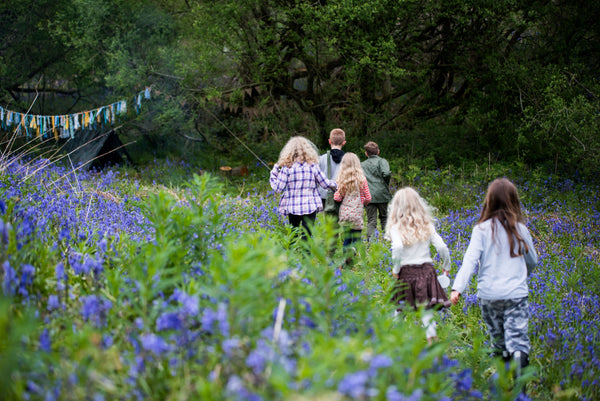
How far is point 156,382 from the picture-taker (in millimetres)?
2318

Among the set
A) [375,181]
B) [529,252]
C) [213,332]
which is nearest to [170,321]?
[213,332]

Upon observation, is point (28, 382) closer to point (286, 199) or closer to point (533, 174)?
point (286, 199)

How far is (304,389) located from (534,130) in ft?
37.8

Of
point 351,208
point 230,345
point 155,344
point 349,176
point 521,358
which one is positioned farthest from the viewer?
point 351,208

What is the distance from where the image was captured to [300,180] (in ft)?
21.0

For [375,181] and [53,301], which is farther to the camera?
[375,181]

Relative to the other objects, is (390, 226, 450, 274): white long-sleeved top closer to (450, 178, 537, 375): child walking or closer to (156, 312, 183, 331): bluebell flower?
(450, 178, 537, 375): child walking

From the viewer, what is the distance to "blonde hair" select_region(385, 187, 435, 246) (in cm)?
457

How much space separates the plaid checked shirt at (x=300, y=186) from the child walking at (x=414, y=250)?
1.82 meters

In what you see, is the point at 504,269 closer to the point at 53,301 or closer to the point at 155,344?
the point at 155,344

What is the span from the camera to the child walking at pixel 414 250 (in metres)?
4.50

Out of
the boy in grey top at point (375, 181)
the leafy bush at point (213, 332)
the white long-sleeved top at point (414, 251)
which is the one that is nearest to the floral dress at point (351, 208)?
the boy in grey top at point (375, 181)

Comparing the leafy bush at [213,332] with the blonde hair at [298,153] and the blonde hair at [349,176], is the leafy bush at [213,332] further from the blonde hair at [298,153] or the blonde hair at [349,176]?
the blonde hair at [349,176]

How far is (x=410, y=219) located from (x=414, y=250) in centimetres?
28
